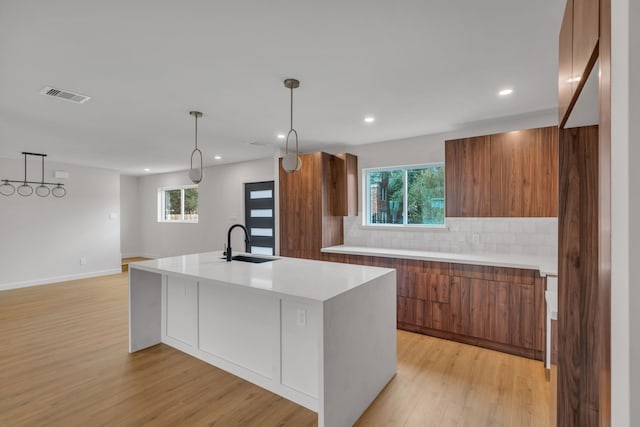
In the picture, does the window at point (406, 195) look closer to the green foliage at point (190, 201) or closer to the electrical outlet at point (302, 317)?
the electrical outlet at point (302, 317)

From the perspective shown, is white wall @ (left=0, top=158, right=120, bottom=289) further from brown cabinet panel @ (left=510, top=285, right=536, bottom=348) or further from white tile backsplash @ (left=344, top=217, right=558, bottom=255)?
brown cabinet panel @ (left=510, top=285, right=536, bottom=348)

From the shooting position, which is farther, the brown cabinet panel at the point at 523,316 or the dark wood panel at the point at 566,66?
the brown cabinet panel at the point at 523,316

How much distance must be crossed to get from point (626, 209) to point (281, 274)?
2035mm

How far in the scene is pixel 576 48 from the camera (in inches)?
40.1

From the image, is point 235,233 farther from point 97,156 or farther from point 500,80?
point 500,80

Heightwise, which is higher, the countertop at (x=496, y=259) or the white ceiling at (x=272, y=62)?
the white ceiling at (x=272, y=62)

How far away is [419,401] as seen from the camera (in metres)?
2.20

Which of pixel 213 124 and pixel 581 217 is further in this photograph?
pixel 213 124

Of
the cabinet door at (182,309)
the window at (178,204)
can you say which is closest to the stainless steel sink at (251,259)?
the cabinet door at (182,309)

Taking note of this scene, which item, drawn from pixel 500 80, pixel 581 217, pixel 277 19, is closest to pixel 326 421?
pixel 581 217

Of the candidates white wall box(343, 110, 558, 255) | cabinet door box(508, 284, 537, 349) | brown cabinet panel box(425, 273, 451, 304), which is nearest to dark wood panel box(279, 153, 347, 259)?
white wall box(343, 110, 558, 255)

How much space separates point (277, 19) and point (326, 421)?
2219 mm

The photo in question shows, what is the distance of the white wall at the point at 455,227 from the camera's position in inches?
130

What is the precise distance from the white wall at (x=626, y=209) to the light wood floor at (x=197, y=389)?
1.81 m
